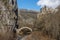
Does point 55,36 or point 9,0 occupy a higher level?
point 9,0

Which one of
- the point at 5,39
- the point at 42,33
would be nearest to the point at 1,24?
the point at 5,39

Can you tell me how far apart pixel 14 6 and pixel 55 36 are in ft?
30.4

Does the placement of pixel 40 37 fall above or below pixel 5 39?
below

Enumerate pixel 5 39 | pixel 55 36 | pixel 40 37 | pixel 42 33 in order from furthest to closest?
pixel 42 33 < pixel 40 37 < pixel 55 36 < pixel 5 39

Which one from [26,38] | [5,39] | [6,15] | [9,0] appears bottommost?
[26,38]

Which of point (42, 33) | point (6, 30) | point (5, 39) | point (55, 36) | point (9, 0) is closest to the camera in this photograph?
point (5, 39)

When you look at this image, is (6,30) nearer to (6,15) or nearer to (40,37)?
(6,15)

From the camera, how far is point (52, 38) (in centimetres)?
2305

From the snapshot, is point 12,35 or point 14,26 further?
point 14,26

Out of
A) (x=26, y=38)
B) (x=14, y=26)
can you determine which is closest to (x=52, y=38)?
(x=26, y=38)

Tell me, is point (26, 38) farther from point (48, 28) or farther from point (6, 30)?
point (6, 30)

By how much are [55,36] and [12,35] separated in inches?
392

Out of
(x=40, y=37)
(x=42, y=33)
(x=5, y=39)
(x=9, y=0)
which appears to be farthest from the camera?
(x=42, y=33)

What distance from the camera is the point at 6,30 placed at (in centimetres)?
1288
